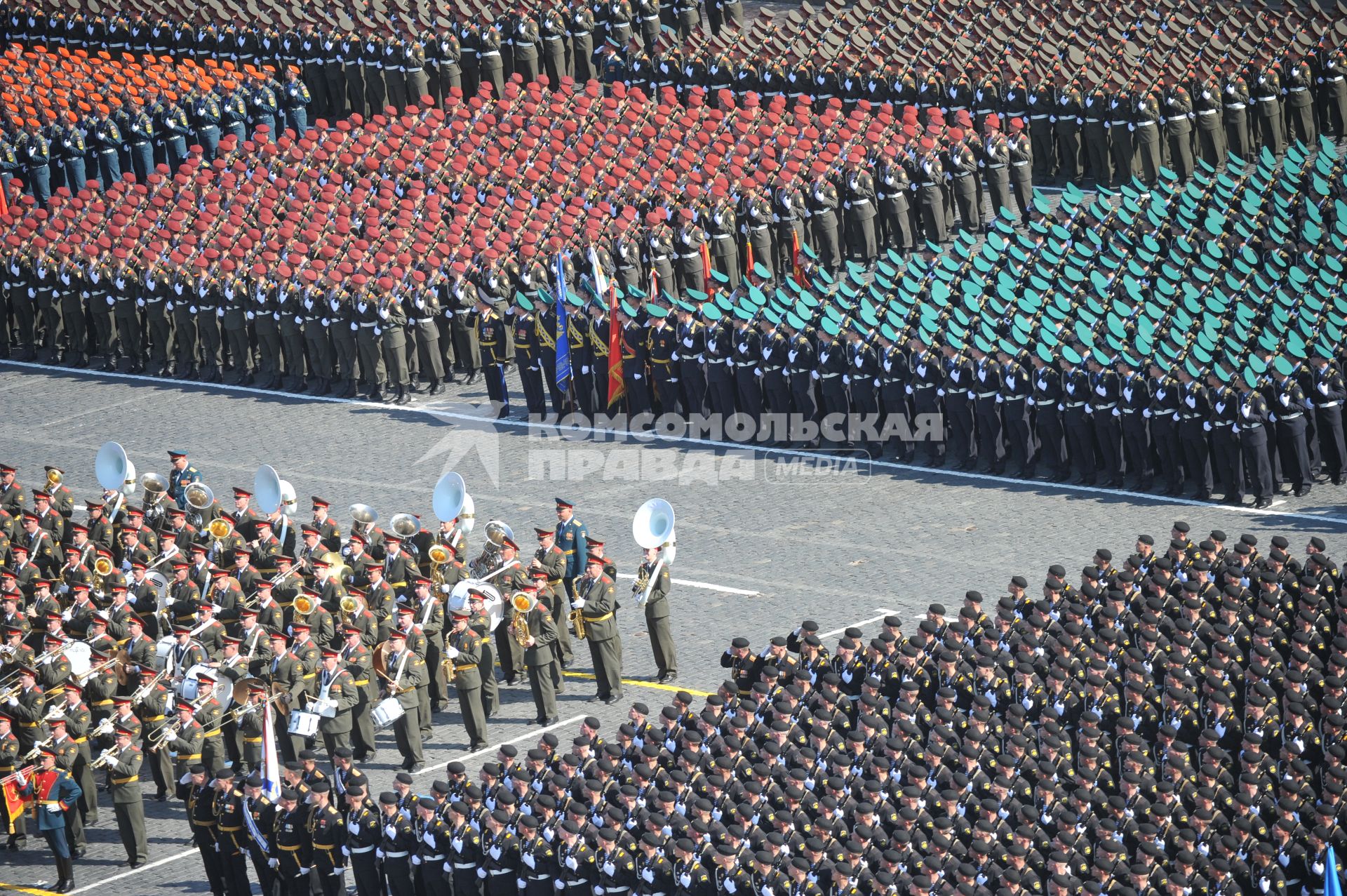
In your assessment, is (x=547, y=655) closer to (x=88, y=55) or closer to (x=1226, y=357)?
(x=1226, y=357)

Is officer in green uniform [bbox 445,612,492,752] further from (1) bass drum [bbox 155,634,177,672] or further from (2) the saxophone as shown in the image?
(1) bass drum [bbox 155,634,177,672]

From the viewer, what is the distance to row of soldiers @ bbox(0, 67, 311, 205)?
137ft

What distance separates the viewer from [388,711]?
23.1 meters

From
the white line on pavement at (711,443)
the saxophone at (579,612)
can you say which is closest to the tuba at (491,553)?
the saxophone at (579,612)

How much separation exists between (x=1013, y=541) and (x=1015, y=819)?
9.02 meters

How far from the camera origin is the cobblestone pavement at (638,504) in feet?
83.5

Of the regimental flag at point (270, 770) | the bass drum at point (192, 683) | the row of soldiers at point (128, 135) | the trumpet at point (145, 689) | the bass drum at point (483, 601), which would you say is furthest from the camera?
the row of soldiers at point (128, 135)

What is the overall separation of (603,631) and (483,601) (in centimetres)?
142

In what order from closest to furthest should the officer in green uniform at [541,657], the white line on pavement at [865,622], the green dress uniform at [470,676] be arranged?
1. the green dress uniform at [470,676]
2. the officer in green uniform at [541,657]
3. the white line on pavement at [865,622]

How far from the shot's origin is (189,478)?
97.2 feet

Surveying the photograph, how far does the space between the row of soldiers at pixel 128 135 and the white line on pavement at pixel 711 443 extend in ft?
16.3

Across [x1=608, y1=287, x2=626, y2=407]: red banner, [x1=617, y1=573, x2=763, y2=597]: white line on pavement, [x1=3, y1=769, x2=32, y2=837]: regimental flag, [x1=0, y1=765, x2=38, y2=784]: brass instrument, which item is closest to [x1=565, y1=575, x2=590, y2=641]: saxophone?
[x1=617, y1=573, x2=763, y2=597]: white line on pavement

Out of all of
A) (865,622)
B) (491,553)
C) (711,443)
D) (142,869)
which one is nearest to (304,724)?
(142,869)

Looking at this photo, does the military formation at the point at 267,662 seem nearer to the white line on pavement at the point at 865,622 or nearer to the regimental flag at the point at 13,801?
the regimental flag at the point at 13,801
